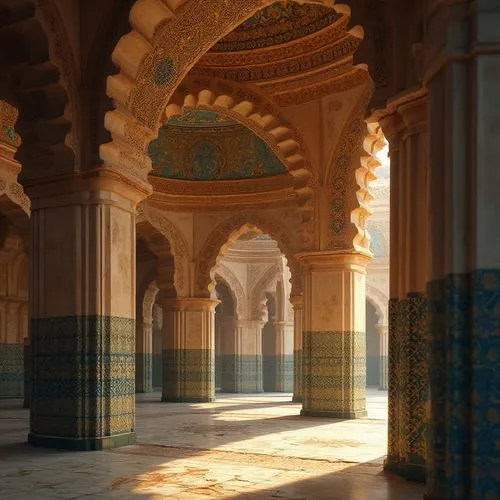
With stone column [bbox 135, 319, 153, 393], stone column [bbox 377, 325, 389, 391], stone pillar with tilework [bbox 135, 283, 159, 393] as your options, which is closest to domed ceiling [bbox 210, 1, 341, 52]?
stone pillar with tilework [bbox 135, 283, 159, 393]

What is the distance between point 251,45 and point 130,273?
188 inches

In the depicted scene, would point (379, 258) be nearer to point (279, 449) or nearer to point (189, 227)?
point (189, 227)

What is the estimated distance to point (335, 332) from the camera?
11844 millimetres

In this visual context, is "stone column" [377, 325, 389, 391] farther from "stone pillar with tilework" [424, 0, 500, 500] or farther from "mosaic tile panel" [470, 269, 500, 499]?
"mosaic tile panel" [470, 269, 500, 499]

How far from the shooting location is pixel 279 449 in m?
8.02

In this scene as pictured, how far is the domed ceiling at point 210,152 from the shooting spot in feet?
52.0

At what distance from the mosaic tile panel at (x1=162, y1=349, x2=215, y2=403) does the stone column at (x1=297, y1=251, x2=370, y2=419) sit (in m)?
5.00

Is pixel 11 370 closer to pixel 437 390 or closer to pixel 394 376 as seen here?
pixel 394 376

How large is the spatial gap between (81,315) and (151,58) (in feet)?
9.34

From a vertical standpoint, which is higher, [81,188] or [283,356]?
[81,188]

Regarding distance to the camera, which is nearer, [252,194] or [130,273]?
[130,273]

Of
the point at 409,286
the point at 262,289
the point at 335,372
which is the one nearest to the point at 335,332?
the point at 335,372

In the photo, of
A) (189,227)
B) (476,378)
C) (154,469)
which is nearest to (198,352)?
(189,227)

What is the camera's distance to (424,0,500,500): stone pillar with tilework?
12.9 ft
